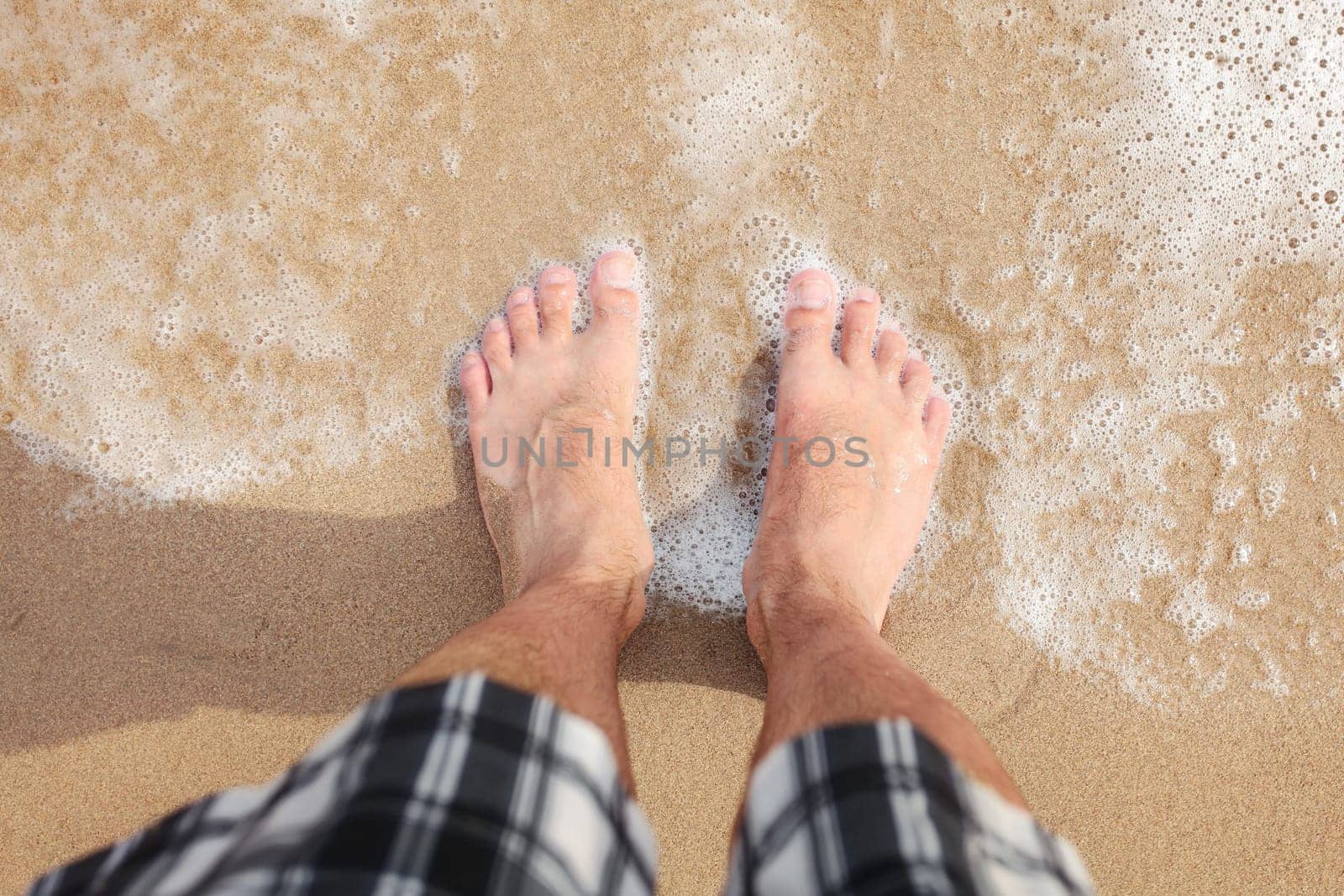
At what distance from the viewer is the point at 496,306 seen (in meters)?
1.69

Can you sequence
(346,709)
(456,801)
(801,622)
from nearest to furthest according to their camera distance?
1. (456,801)
2. (801,622)
3. (346,709)

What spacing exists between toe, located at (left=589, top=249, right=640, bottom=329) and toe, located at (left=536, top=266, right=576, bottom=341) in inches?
Result: 2.2

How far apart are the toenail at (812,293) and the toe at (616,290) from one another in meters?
0.34

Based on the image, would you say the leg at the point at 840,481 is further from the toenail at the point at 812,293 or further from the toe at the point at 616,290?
the toe at the point at 616,290

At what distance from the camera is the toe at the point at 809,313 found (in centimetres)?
166

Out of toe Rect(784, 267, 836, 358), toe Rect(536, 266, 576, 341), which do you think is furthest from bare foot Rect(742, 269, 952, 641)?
toe Rect(536, 266, 576, 341)

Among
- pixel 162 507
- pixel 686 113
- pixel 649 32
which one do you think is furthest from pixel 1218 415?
pixel 162 507

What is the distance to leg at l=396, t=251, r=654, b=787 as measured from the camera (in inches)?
60.6

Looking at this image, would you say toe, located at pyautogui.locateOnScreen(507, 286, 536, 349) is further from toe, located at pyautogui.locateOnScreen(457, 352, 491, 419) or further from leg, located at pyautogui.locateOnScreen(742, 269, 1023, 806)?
leg, located at pyautogui.locateOnScreen(742, 269, 1023, 806)

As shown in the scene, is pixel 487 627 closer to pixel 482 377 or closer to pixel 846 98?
pixel 482 377

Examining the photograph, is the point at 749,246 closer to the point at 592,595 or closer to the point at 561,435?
the point at 561,435

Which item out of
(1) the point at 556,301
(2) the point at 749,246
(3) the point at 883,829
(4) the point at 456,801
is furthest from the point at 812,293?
(4) the point at 456,801

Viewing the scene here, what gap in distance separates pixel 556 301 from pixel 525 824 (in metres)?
1.11

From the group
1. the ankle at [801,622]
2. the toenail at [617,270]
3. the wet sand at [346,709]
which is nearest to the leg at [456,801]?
the ankle at [801,622]
